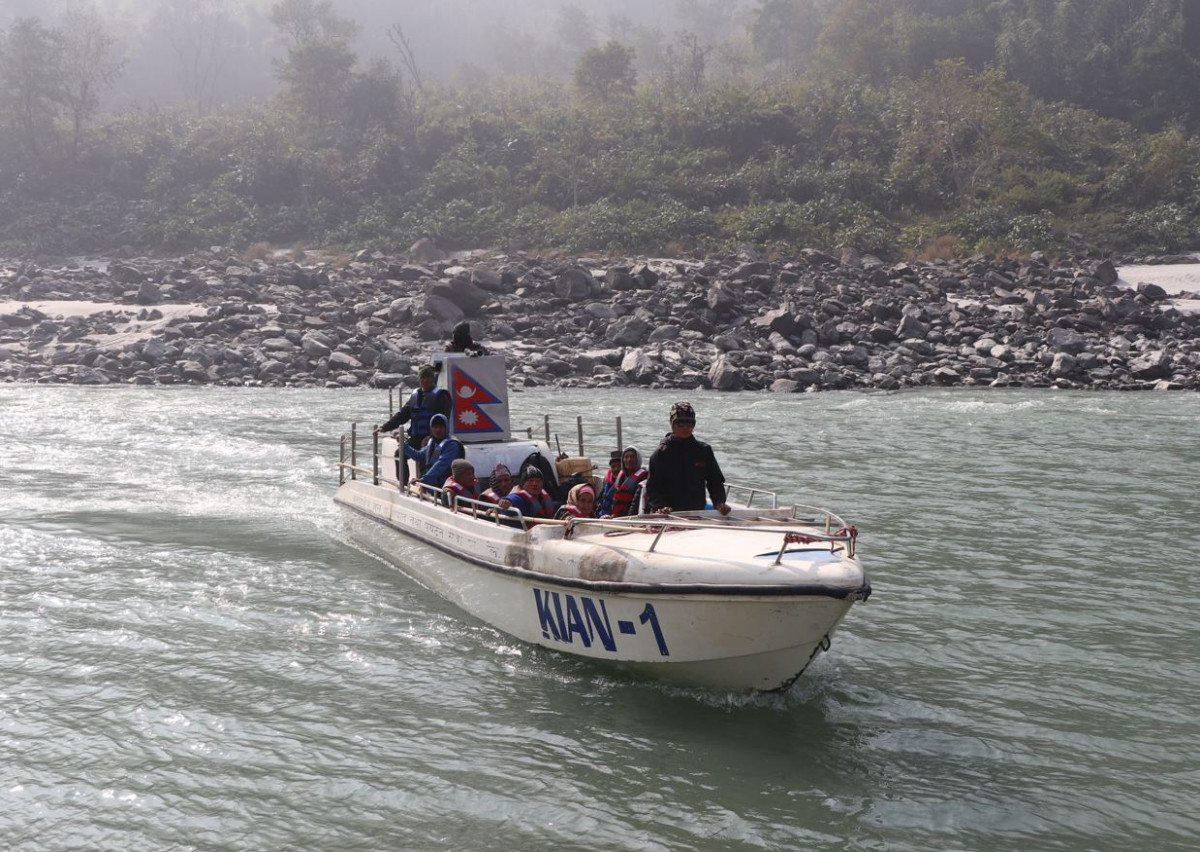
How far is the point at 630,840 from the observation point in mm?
7121

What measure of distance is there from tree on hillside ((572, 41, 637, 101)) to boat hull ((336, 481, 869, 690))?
65562mm

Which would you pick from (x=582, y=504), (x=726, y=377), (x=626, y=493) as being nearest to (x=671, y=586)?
(x=582, y=504)

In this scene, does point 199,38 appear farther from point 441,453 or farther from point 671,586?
point 671,586

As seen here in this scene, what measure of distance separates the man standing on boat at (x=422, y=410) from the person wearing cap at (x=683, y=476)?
386 centimetres

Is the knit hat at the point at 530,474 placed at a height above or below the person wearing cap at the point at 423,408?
below

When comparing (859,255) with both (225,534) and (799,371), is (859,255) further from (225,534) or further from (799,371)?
(225,534)

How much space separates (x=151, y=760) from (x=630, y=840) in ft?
11.4

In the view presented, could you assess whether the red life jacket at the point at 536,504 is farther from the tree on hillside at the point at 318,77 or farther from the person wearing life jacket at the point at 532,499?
the tree on hillside at the point at 318,77

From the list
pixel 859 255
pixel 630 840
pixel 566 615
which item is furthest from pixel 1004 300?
pixel 630 840

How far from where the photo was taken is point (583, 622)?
9.55 metres

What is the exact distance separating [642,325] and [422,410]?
76.5 feet

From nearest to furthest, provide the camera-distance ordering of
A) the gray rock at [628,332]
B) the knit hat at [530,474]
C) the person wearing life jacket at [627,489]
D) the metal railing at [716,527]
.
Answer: the metal railing at [716,527]
the person wearing life jacket at [627,489]
the knit hat at [530,474]
the gray rock at [628,332]

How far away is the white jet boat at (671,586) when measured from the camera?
8.43 m

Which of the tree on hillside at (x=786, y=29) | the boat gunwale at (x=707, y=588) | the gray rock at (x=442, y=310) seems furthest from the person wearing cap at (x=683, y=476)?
the tree on hillside at (x=786, y=29)
